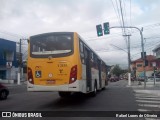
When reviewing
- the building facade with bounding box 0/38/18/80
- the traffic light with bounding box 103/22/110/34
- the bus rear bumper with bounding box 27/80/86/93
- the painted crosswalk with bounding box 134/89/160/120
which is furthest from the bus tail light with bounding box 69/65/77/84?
the building facade with bounding box 0/38/18/80

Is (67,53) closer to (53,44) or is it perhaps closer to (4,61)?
(53,44)

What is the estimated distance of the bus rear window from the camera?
1411cm

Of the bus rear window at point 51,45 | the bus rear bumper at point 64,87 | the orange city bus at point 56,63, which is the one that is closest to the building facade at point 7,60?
the bus rear window at point 51,45

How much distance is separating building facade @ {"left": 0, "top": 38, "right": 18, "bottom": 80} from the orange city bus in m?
40.4

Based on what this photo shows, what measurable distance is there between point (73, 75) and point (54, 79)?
933mm

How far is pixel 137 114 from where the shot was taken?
1184 cm

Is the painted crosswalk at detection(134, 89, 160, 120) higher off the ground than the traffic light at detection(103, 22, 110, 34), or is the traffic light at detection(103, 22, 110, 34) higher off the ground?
the traffic light at detection(103, 22, 110, 34)

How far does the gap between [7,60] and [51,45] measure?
149 feet

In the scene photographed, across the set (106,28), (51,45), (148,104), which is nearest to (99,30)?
(106,28)

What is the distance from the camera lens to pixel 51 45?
14352 millimetres

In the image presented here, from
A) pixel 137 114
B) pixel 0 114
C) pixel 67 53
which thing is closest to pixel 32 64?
pixel 67 53

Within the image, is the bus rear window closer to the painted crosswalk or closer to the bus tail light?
the bus tail light

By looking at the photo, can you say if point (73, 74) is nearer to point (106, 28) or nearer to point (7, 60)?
point (106, 28)

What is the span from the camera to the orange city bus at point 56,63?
1381cm
